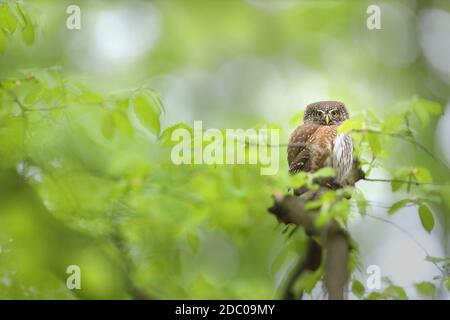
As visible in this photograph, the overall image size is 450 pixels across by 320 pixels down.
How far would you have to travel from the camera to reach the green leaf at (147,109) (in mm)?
1735

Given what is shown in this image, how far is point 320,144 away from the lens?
2.00 m

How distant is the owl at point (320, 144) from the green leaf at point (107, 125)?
55cm

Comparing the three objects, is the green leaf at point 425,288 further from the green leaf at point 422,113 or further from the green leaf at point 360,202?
the green leaf at point 422,113

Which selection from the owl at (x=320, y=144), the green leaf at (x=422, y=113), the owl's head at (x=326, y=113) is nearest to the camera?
the green leaf at (x=422, y=113)

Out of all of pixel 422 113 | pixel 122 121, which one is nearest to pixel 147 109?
pixel 122 121

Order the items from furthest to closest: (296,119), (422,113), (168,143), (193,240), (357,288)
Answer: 1. (296,119)
2. (193,240)
3. (168,143)
4. (357,288)
5. (422,113)

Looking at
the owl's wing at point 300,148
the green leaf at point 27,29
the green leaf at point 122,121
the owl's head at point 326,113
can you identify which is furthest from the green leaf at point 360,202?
the green leaf at point 27,29

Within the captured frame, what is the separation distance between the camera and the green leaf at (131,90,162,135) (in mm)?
1735

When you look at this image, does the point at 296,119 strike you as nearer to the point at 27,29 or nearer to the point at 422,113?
the point at 422,113

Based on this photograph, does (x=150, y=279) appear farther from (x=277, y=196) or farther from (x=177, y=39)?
(x=177, y=39)

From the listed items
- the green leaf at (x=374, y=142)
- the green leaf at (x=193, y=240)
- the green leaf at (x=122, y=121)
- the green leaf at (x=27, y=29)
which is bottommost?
the green leaf at (x=193, y=240)

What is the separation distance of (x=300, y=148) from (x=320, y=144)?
0.07 metres

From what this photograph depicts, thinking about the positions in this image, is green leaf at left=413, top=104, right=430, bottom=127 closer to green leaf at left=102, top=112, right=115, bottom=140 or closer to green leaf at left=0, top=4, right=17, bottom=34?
green leaf at left=102, top=112, right=115, bottom=140
